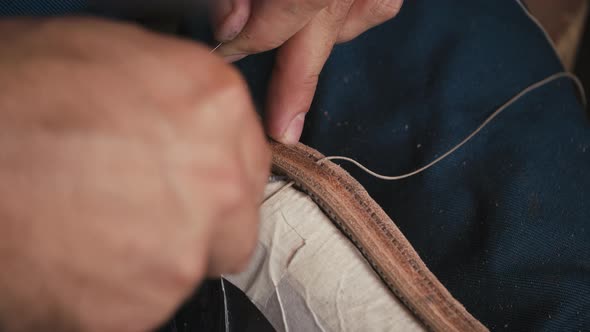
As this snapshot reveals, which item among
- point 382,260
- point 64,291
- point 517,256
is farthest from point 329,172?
point 64,291

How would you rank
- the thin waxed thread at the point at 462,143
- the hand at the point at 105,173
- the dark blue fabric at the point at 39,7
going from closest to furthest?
1. the hand at the point at 105,173
2. the dark blue fabric at the point at 39,7
3. the thin waxed thread at the point at 462,143

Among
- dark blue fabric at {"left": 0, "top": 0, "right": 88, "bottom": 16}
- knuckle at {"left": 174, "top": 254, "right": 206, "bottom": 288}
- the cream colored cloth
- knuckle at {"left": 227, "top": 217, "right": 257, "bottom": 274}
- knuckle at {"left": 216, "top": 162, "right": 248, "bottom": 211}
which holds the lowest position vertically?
the cream colored cloth

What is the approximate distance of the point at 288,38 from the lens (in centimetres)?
56

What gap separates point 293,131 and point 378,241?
0.13m

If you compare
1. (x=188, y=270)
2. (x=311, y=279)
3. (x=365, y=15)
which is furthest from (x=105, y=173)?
(x=365, y=15)

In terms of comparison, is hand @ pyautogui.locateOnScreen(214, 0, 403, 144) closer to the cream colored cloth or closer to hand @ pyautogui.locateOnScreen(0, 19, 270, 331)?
the cream colored cloth

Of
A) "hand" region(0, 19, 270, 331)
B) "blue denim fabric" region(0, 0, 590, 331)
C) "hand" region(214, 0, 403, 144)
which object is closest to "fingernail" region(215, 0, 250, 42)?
"hand" region(214, 0, 403, 144)

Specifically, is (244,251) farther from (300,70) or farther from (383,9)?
(383,9)

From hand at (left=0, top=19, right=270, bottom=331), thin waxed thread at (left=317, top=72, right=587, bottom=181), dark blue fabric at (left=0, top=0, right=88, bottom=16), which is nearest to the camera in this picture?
hand at (left=0, top=19, right=270, bottom=331)

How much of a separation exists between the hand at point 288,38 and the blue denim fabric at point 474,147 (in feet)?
0.21

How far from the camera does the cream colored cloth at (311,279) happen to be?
49cm

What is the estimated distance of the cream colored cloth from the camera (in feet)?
1.61

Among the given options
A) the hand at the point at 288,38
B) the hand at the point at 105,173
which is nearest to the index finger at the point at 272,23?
the hand at the point at 288,38

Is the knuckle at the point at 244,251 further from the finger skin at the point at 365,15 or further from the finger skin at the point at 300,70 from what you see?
the finger skin at the point at 365,15
